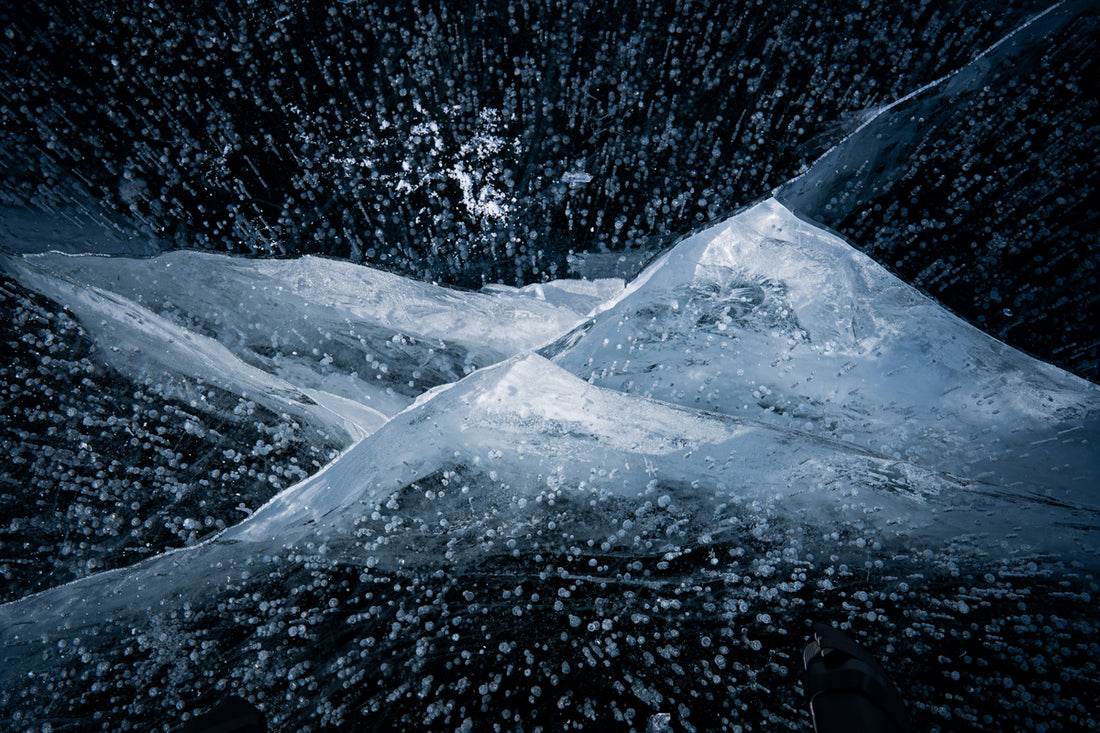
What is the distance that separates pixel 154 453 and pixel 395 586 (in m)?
0.47

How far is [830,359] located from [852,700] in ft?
1.73

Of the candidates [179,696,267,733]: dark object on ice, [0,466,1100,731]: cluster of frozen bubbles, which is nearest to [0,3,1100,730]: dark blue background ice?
[0,466,1100,731]: cluster of frozen bubbles

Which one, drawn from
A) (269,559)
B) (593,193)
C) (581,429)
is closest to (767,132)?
(593,193)

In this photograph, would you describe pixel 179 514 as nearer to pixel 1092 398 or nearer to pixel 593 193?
pixel 593 193

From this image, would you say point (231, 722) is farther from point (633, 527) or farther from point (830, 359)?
point (830, 359)

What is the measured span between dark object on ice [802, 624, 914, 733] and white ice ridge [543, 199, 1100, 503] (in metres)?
0.39

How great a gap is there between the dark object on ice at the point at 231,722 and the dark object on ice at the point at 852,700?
0.56 meters

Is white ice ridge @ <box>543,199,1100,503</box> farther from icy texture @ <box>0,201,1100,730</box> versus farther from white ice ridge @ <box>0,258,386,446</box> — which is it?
white ice ridge @ <box>0,258,386,446</box>

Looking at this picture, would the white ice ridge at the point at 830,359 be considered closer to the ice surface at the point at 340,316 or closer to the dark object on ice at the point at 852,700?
the ice surface at the point at 340,316

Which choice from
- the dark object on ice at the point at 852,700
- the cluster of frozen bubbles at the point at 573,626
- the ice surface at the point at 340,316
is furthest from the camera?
the ice surface at the point at 340,316

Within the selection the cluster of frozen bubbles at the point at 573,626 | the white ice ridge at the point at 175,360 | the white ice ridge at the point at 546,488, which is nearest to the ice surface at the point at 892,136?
the white ice ridge at the point at 546,488

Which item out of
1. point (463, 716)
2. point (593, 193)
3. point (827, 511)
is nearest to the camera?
point (463, 716)

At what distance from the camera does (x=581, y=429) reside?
846 mm

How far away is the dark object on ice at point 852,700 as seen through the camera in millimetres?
474
